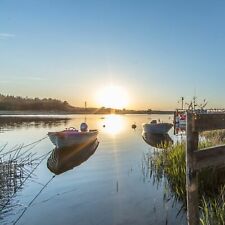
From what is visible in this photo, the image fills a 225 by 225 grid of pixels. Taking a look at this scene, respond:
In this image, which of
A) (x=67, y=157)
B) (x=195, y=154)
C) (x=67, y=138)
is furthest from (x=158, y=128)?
(x=195, y=154)

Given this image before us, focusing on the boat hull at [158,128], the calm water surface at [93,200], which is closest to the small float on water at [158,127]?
the boat hull at [158,128]

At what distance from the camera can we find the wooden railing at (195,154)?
6.43m

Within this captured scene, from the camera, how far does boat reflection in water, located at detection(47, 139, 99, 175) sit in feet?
73.8

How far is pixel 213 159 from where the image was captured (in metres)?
6.90

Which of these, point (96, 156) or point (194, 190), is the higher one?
point (194, 190)

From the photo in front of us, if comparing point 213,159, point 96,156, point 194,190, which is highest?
point 213,159

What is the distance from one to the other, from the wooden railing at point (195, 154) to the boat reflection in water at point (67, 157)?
1449cm

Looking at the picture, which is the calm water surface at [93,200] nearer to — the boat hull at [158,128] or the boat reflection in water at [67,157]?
the boat reflection in water at [67,157]

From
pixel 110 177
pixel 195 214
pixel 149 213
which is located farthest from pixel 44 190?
pixel 195 214

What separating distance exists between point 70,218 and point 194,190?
5.65 meters

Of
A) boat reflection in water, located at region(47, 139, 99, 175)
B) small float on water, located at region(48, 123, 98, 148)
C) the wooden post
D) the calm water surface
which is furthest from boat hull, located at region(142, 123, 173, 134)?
the wooden post

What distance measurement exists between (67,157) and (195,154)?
72.4 feet

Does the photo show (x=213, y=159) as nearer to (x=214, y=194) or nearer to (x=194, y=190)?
(x=194, y=190)

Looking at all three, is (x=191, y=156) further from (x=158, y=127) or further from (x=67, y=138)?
(x=158, y=127)
